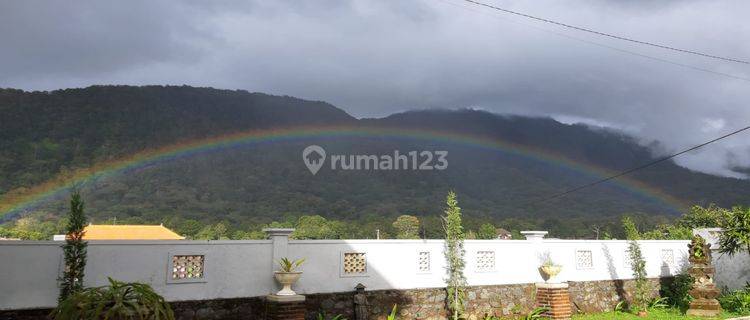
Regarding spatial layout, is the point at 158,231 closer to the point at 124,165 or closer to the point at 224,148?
the point at 124,165

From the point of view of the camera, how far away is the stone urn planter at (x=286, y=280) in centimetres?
971

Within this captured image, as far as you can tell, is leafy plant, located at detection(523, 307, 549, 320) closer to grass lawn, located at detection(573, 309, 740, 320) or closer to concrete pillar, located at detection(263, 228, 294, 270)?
grass lawn, located at detection(573, 309, 740, 320)

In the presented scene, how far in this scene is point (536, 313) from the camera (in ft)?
43.1

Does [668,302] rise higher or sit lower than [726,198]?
lower

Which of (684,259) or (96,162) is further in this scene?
(96,162)

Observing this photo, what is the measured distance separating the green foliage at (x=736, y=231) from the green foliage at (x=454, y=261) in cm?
893

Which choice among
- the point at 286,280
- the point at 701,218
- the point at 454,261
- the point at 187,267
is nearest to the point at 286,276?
the point at 286,280

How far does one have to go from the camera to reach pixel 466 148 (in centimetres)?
7819

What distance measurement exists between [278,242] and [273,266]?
0.49m

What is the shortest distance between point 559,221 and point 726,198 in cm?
2632

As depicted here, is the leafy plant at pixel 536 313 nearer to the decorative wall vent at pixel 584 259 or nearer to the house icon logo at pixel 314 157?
the decorative wall vent at pixel 584 259

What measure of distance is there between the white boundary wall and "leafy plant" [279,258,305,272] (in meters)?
0.13

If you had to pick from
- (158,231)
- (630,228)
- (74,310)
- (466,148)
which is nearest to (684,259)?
(630,228)

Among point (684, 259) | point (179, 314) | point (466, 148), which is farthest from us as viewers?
point (466, 148)
